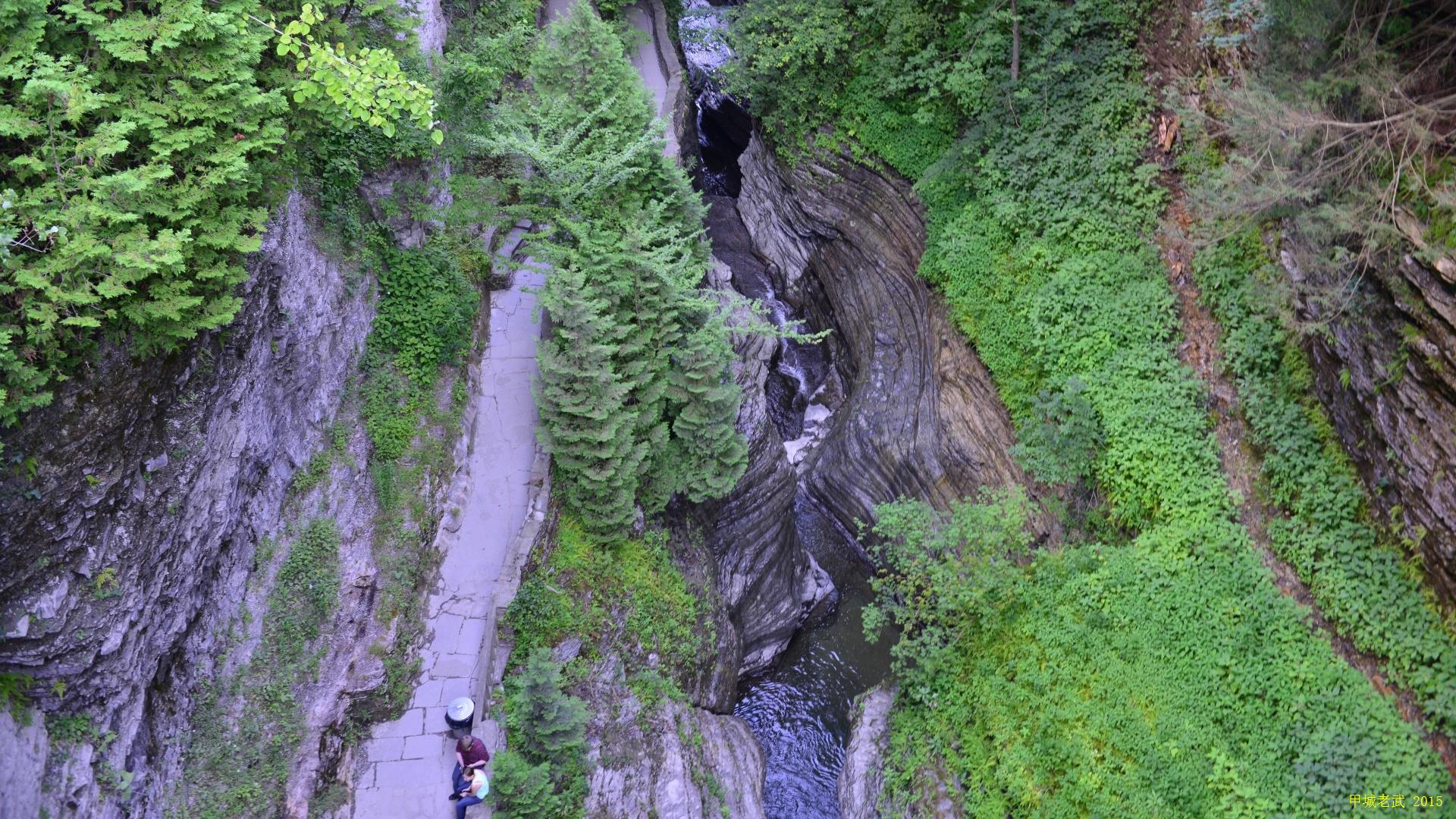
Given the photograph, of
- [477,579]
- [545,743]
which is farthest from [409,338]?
[545,743]

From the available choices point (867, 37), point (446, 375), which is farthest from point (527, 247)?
point (867, 37)

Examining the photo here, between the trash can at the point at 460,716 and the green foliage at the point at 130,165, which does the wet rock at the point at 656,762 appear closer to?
the trash can at the point at 460,716

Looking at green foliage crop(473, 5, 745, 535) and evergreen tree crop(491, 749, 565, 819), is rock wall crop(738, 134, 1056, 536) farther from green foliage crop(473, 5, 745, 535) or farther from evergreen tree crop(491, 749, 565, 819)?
evergreen tree crop(491, 749, 565, 819)

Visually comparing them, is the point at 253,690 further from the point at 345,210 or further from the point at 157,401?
the point at 345,210

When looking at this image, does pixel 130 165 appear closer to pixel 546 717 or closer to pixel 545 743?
pixel 546 717

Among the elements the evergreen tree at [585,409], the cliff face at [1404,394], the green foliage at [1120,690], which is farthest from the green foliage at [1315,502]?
the evergreen tree at [585,409]
